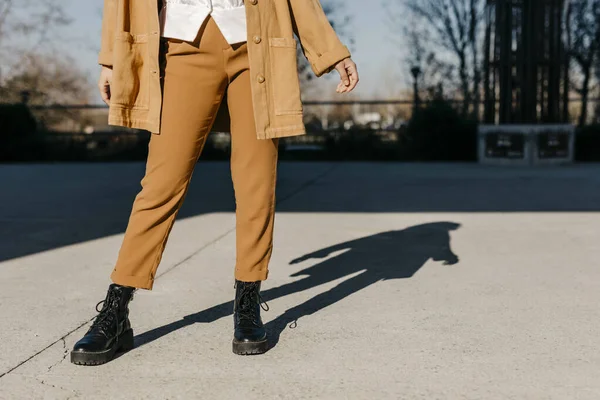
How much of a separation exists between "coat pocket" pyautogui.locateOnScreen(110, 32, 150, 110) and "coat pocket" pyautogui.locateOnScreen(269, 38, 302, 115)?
0.47 m

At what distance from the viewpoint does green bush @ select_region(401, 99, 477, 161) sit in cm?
1814

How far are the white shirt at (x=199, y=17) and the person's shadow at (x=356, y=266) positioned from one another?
47.2 inches

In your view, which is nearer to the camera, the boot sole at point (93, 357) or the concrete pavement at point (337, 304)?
the concrete pavement at point (337, 304)

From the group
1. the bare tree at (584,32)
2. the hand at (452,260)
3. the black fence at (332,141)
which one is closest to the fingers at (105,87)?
the hand at (452,260)

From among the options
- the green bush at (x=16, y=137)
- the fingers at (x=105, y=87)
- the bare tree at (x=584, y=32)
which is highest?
the bare tree at (x=584, y=32)

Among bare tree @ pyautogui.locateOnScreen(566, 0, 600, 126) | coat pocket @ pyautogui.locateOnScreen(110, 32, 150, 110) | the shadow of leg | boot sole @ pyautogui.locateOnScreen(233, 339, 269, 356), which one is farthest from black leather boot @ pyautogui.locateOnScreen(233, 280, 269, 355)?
bare tree @ pyautogui.locateOnScreen(566, 0, 600, 126)

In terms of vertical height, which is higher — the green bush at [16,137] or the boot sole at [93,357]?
the green bush at [16,137]

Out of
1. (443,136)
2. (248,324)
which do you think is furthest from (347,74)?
(443,136)

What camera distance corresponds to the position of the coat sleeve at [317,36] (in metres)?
3.14

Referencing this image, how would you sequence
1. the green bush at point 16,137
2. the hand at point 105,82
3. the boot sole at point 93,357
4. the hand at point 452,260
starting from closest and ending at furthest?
1. the boot sole at point 93,357
2. the hand at point 105,82
3. the hand at point 452,260
4. the green bush at point 16,137

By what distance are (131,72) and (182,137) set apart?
0.31m

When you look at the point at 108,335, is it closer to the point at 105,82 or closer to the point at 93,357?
the point at 93,357

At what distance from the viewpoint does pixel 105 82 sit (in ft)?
10.2

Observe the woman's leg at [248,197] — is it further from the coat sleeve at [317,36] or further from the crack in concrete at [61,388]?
the crack in concrete at [61,388]
